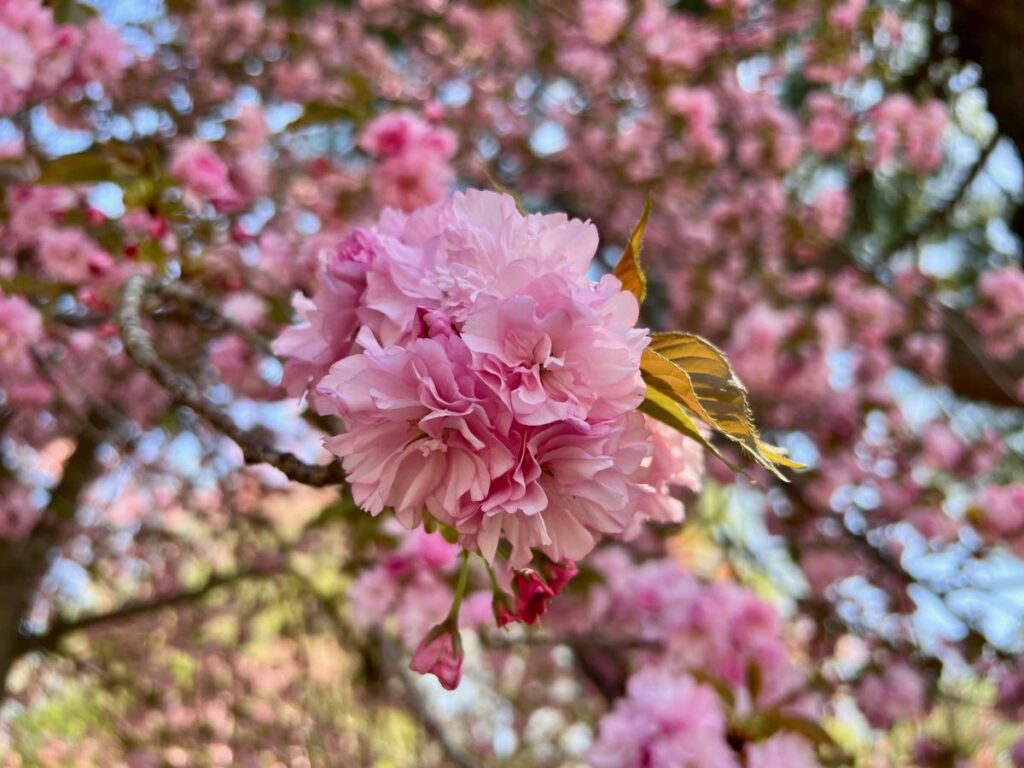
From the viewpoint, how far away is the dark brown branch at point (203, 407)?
2.37 ft

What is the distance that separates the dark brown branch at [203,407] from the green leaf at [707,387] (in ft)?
0.91

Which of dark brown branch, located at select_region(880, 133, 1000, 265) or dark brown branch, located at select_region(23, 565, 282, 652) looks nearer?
dark brown branch, located at select_region(23, 565, 282, 652)

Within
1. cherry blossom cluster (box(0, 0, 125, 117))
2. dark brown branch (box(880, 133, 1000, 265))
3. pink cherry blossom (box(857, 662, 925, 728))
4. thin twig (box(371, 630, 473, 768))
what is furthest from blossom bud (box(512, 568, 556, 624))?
dark brown branch (box(880, 133, 1000, 265))

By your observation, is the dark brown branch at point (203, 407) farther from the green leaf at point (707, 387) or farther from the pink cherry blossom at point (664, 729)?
the pink cherry blossom at point (664, 729)

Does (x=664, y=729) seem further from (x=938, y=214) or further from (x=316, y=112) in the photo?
(x=938, y=214)

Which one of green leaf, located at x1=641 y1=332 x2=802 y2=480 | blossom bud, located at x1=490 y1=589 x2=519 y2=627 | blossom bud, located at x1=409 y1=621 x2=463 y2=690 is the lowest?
blossom bud, located at x1=409 y1=621 x2=463 y2=690

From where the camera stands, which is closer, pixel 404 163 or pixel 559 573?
pixel 559 573

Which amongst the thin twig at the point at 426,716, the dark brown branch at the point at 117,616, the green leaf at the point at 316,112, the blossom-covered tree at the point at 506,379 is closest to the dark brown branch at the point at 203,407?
the blossom-covered tree at the point at 506,379

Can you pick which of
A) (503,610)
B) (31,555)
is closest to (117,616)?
(31,555)

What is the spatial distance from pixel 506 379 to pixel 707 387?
0.19 metres

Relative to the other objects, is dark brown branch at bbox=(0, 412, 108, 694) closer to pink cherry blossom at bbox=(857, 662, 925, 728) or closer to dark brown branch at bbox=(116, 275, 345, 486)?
dark brown branch at bbox=(116, 275, 345, 486)

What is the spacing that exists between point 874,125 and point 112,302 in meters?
3.01

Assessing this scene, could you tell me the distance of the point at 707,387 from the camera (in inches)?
26.1

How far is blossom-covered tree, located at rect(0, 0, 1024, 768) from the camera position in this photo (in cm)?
61
